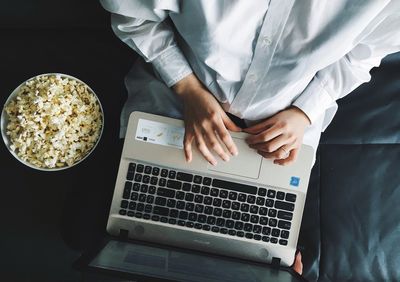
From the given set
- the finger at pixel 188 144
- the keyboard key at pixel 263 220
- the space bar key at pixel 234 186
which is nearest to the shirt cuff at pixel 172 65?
the finger at pixel 188 144

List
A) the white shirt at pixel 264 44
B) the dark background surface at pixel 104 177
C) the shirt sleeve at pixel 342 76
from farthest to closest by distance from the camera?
the dark background surface at pixel 104 177 → the shirt sleeve at pixel 342 76 → the white shirt at pixel 264 44

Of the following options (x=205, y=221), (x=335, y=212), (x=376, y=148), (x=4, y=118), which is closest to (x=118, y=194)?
(x=205, y=221)

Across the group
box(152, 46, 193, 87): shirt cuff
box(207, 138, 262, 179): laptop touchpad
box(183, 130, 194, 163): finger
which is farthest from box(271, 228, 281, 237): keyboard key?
box(152, 46, 193, 87): shirt cuff

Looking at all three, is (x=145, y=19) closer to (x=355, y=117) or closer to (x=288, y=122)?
(x=288, y=122)

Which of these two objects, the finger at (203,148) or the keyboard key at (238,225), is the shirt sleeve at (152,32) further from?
the keyboard key at (238,225)

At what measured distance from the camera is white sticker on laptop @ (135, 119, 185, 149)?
0.83 m

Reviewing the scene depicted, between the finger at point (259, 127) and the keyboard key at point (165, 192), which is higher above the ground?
the finger at point (259, 127)

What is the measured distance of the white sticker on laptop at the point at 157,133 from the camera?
32.6 inches

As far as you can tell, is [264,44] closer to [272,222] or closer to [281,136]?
[281,136]

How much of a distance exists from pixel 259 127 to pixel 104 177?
34cm

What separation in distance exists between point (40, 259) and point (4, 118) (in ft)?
0.99

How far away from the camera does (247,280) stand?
76 centimetres

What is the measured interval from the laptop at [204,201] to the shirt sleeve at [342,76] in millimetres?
91

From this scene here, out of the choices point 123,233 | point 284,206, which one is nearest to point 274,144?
point 284,206
